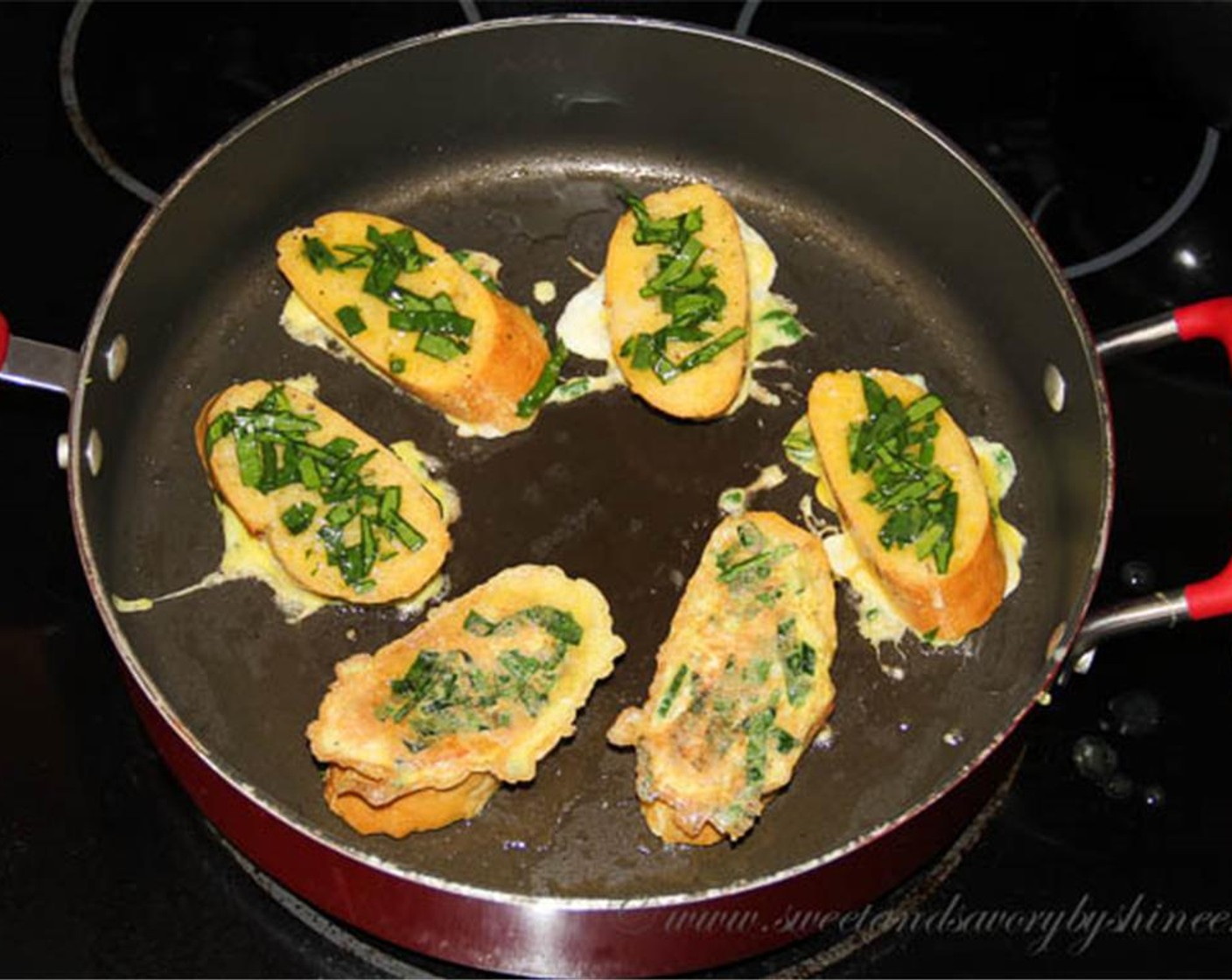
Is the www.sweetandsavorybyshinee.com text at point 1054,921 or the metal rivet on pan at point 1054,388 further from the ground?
the metal rivet on pan at point 1054,388

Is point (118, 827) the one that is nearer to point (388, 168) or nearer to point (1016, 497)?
point (388, 168)

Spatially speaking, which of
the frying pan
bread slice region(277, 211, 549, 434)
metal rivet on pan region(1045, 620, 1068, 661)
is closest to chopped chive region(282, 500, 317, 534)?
the frying pan

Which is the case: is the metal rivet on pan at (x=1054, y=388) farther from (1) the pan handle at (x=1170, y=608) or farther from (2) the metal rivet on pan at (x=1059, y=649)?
(2) the metal rivet on pan at (x=1059, y=649)

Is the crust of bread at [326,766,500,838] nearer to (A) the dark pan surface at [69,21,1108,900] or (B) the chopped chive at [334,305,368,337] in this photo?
(A) the dark pan surface at [69,21,1108,900]

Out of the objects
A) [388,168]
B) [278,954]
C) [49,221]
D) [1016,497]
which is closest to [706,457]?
[1016,497]

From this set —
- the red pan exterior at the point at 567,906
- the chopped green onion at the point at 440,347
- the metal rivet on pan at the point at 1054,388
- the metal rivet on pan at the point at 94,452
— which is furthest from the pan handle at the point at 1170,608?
the metal rivet on pan at the point at 94,452

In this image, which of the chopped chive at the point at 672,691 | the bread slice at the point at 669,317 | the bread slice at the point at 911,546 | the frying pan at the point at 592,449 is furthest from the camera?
the bread slice at the point at 669,317

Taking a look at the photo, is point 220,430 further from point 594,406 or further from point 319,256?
point 594,406
